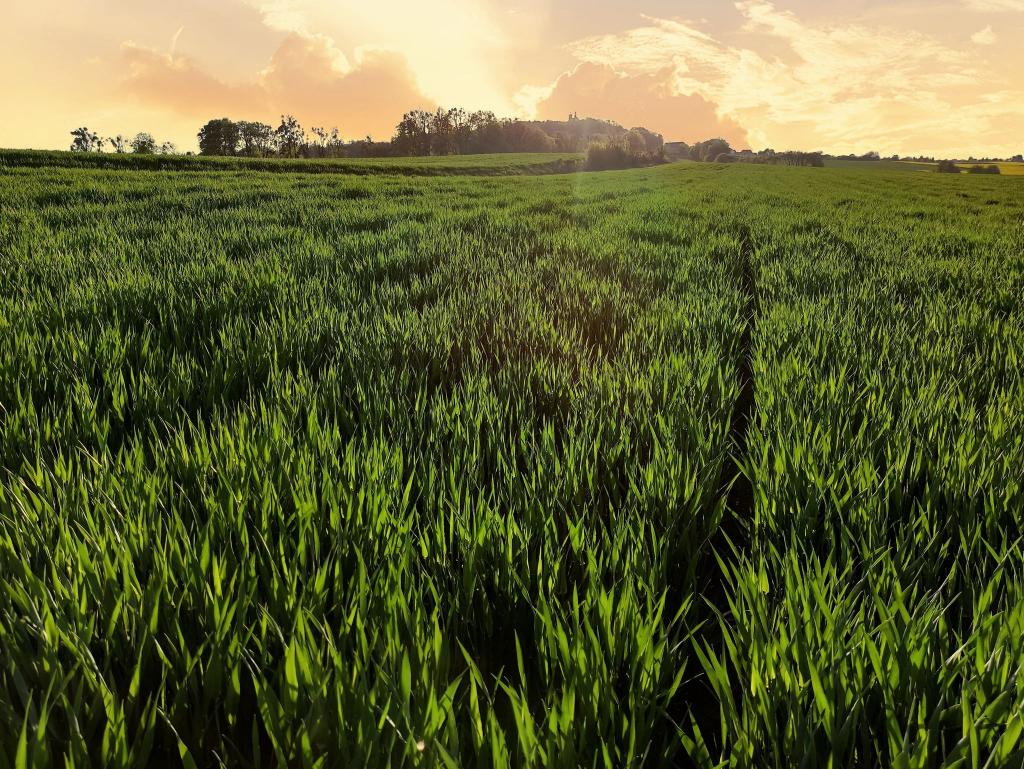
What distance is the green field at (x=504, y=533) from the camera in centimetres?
69

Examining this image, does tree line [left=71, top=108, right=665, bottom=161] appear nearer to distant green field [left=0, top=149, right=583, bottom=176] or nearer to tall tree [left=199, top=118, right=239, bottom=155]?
tall tree [left=199, top=118, right=239, bottom=155]

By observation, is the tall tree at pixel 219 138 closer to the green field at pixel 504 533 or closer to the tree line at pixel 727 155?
the tree line at pixel 727 155

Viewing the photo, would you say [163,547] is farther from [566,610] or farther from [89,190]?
[89,190]

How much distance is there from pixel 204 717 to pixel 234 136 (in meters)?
91.1

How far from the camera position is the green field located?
695 mm

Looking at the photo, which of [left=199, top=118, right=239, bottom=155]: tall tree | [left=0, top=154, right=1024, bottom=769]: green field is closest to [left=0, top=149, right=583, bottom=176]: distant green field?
[left=0, top=154, right=1024, bottom=769]: green field

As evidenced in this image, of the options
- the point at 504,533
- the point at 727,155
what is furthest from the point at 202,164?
the point at 727,155

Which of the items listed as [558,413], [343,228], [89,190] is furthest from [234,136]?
[558,413]

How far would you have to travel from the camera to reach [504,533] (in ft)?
3.46

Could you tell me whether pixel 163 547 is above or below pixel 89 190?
below

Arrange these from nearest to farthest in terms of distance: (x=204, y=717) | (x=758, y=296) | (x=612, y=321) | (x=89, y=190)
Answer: (x=204, y=717), (x=612, y=321), (x=758, y=296), (x=89, y=190)

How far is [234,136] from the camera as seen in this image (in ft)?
250

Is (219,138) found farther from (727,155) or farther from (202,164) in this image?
(727,155)

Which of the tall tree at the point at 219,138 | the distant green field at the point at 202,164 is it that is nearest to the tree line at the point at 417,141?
the tall tree at the point at 219,138
